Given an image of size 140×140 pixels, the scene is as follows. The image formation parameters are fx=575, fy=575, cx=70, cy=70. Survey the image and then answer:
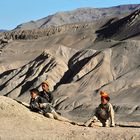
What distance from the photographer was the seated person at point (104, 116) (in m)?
15.7

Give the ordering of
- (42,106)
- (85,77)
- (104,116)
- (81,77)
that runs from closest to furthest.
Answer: (104,116) < (42,106) < (85,77) < (81,77)

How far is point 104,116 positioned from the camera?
52.1 feet

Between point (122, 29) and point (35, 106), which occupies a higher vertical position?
point (35, 106)

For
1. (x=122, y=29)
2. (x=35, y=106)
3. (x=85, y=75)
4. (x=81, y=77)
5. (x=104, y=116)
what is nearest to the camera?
(x=104, y=116)

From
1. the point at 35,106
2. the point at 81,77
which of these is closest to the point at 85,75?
the point at 81,77

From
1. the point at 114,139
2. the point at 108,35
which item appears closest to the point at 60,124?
the point at 114,139

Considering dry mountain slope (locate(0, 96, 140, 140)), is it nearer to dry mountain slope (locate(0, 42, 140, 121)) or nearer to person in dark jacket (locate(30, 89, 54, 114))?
person in dark jacket (locate(30, 89, 54, 114))

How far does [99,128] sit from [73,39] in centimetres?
7096

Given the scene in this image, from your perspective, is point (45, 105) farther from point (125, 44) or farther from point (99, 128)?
point (125, 44)

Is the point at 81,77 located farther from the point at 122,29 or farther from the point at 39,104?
the point at 39,104

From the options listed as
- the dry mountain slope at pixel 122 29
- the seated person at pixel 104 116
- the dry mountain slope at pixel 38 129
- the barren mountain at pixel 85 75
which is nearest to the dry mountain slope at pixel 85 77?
the barren mountain at pixel 85 75

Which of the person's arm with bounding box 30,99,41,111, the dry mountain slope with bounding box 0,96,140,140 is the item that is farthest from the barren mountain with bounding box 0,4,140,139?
the dry mountain slope with bounding box 0,96,140,140

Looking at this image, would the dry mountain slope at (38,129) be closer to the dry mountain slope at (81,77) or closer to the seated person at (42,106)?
the seated person at (42,106)

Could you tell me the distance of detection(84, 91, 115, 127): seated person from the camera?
15.7 meters
